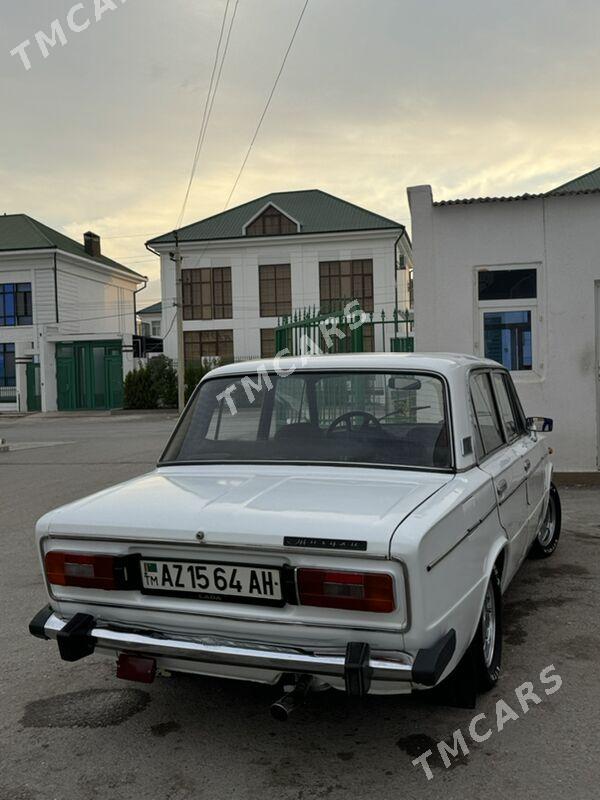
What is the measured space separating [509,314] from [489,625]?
22.0ft

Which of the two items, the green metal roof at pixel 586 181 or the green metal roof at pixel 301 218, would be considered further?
the green metal roof at pixel 301 218

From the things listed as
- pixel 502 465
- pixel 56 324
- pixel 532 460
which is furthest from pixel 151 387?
pixel 502 465

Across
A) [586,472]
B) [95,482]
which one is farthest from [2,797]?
[95,482]

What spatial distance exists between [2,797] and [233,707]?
108 cm

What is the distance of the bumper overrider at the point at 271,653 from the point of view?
2.70m

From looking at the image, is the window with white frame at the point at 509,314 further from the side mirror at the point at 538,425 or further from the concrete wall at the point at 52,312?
the concrete wall at the point at 52,312

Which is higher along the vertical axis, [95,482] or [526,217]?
[526,217]

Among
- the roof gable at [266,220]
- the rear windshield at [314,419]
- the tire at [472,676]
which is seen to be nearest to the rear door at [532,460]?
the rear windshield at [314,419]

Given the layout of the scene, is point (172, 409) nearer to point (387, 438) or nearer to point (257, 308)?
point (257, 308)

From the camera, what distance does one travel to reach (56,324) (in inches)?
1640

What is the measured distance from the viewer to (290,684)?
2.87 meters

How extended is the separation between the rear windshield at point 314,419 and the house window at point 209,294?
41116 mm

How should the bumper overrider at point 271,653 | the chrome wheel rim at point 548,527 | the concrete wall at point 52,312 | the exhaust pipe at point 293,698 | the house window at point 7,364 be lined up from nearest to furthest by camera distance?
the bumper overrider at point 271,653 → the exhaust pipe at point 293,698 → the chrome wheel rim at point 548,527 → the concrete wall at point 52,312 → the house window at point 7,364

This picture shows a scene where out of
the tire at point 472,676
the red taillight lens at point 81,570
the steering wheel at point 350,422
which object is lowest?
the tire at point 472,676
